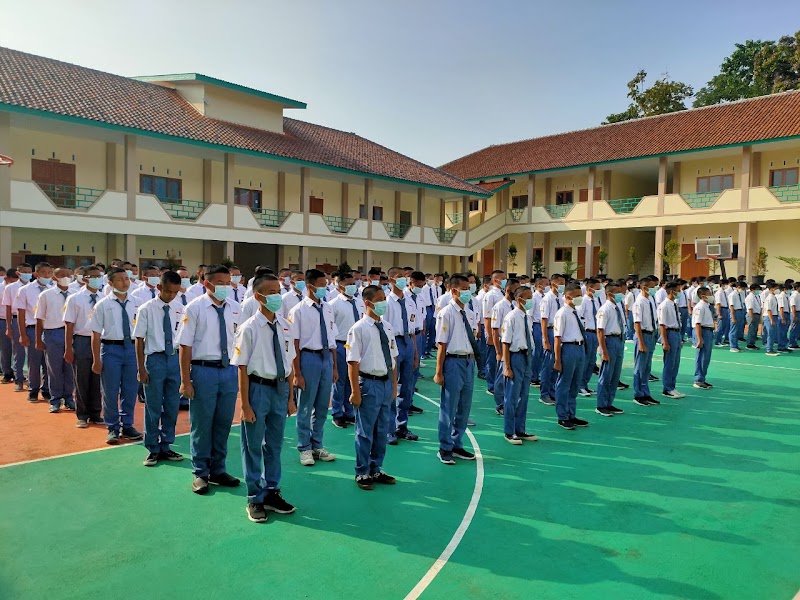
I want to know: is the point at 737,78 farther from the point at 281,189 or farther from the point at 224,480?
the point at 224,480

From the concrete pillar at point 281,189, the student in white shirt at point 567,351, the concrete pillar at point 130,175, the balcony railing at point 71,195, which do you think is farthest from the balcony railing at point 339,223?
the student in white shirt at point 567,351

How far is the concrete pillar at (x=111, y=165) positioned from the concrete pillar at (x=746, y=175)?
2590 centimetres

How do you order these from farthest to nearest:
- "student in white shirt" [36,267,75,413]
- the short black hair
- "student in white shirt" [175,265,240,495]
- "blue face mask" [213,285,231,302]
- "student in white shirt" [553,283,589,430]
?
"student in white shirt" [36,267,75,413]
"student in white shirt" [553,283,589,430]
the short black hair
"blue face mask" [213,285,231,302]
"student in white shirt" [175,265,240,495]

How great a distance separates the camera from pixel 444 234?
3091 cm

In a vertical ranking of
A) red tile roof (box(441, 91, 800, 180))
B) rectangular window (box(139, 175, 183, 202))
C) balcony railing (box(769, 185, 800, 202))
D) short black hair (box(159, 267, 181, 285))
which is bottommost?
short black hair (box(159, 267, 181, 285))

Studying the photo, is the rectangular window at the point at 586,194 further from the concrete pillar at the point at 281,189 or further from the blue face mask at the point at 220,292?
the blue face mask at the point at 220,292

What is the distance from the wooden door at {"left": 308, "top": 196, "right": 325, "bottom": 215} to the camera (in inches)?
1075

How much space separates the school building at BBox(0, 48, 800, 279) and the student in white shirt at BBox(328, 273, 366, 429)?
13.6m

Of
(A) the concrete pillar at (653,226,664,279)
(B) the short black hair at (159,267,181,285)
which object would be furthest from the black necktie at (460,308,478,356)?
(A) the concrete pillar at (653,226,664,279)

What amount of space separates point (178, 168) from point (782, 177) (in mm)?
26342

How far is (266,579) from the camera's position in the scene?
12.9 ft

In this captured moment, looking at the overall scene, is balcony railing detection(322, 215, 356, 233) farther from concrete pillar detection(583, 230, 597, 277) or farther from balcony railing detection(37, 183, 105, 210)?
concrete pillar detection(583, 230, 597, 277)

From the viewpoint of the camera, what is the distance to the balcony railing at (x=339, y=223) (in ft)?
86.3

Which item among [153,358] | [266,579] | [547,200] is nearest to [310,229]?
[547,200]
